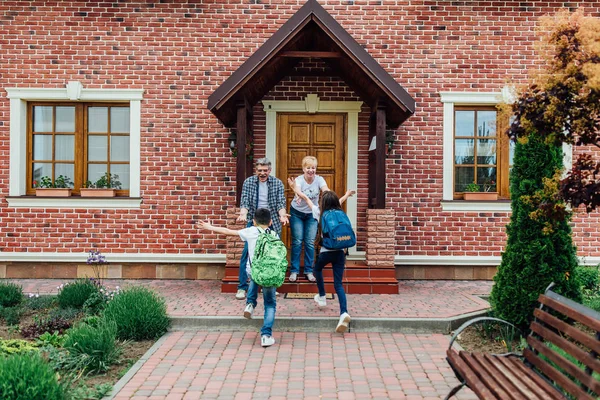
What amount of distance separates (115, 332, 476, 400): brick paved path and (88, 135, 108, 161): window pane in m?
4.43

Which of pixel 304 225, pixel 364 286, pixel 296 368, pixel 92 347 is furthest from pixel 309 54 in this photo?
pixel 92 347

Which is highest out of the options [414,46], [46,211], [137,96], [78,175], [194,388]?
[414,46]

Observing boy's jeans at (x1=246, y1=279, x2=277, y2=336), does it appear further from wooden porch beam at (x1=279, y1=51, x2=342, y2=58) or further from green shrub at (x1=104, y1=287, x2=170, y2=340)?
wooden porch beam at (x1=279, y1=51, x2=342, y2=58)

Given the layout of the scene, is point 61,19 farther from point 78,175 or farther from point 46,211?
point 46,211

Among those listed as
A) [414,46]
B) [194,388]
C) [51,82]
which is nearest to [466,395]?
[194,388]

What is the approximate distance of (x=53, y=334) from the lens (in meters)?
5.96

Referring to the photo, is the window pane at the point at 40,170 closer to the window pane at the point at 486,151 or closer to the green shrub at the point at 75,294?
the green shrub at the point at 75,294

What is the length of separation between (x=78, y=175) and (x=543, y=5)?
8286 millimetres

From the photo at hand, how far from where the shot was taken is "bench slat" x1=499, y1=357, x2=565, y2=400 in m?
3.28

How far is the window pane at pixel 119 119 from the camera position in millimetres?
9523

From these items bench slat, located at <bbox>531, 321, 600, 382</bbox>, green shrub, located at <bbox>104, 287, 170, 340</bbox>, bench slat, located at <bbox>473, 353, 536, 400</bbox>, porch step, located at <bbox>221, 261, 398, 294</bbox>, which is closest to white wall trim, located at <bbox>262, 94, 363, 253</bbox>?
porch step, located at <bbox>221, 261, 398, 294</bbox>

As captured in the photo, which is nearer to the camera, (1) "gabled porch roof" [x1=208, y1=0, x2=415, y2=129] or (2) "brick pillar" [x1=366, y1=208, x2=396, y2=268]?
(1) "gabled porch roof" [x1=208, y1=0, x2=415, y2=129]

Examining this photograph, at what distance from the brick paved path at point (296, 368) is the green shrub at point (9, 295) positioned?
7.75 feet

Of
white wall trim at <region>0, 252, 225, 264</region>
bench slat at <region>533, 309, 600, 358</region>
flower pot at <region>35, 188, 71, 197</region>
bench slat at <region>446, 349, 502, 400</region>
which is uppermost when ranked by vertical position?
flower pot at <region>35, 188, 71, 197</region>
